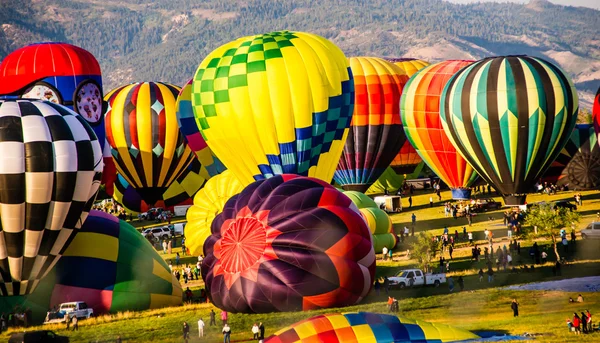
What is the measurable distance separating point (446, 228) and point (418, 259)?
8.79m

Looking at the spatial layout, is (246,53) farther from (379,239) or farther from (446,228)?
(446,228)

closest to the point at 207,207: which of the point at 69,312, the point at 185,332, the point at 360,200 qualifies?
the point at 360,200

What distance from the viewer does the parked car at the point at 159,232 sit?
49.2m

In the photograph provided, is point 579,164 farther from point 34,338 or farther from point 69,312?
point 34,338

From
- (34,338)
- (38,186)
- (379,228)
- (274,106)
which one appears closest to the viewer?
(34,338)

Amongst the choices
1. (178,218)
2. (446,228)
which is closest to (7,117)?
(446,228)

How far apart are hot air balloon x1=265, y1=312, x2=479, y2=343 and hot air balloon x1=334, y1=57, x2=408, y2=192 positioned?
36.4 meters

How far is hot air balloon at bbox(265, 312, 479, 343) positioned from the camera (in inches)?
709

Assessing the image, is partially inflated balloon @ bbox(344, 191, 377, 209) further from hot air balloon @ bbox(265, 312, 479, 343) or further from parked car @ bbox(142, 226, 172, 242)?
hot air balloon @ bbox(265, 312, 479, 343)

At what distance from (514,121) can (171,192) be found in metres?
22.0

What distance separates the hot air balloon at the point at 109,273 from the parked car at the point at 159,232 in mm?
18202

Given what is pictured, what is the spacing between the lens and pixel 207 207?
41.3 m

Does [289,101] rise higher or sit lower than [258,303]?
higher

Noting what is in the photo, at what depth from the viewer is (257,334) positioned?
2611 centimetres
